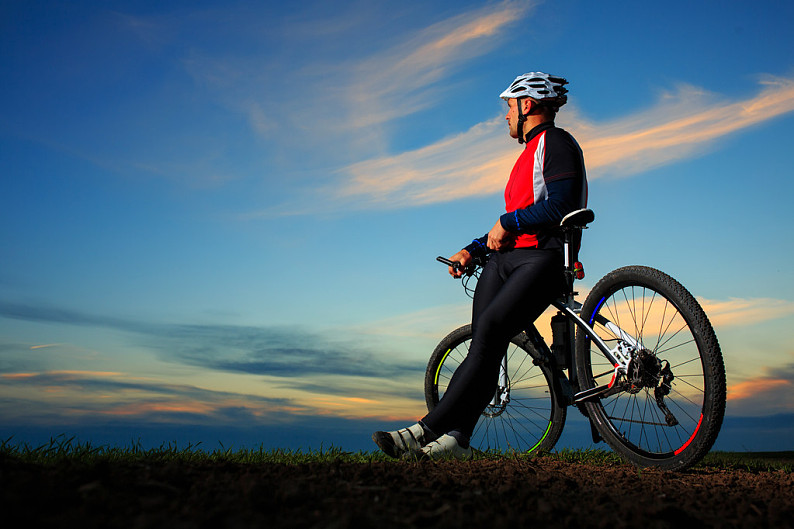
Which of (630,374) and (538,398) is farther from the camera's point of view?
(538,398)

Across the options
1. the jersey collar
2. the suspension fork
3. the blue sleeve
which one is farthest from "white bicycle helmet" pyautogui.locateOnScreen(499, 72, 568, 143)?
the suspension fork

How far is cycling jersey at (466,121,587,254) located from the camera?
452 cm

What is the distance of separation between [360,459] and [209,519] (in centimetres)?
266

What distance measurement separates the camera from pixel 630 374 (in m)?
4.64

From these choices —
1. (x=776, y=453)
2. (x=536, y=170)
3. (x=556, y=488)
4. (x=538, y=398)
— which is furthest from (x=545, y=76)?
A: (x=776, y=453)

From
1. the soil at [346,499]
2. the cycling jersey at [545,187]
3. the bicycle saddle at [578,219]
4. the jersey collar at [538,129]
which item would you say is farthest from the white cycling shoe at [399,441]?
the jersey collar at [538,129]

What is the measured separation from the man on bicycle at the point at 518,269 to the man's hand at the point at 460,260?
44cm

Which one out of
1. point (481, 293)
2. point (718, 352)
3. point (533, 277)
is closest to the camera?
point (718, 352)

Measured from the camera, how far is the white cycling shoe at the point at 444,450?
4480 millimetres

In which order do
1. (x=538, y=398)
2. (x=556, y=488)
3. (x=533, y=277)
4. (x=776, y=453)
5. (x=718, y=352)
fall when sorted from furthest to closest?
1. (x=776, y=453)
2. (x=538, y=398)
3. (x=533, y=277)
4. (x=718, y=352)
5. (x=556, y=488)

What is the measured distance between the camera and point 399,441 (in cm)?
452

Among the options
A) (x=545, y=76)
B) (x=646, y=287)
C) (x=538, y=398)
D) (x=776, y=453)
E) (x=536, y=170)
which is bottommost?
(x=776, y=453)

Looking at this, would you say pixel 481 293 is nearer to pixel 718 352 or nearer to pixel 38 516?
pixel 718 352

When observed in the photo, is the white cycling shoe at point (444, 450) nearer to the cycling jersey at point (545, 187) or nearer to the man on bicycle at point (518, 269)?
the man on bicycle at point (518, 269)
